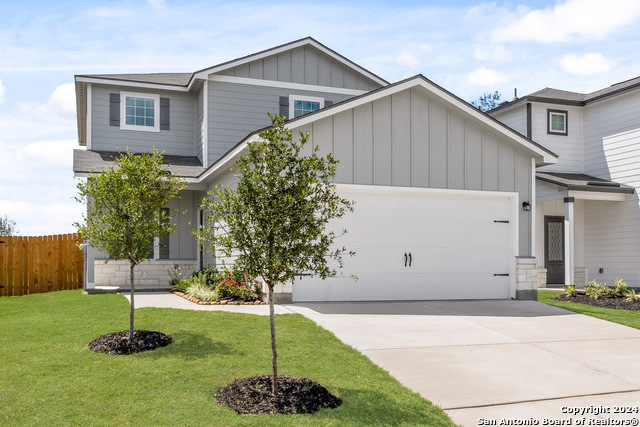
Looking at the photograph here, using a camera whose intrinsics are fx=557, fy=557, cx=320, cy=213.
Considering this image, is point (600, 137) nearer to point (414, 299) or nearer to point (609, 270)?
point (609, 270)

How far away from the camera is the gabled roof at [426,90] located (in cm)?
1045

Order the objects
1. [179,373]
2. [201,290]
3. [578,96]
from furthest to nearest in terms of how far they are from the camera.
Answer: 1. [578,96]
2. [201,290]
3. [179,373]

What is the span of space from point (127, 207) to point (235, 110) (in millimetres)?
9192

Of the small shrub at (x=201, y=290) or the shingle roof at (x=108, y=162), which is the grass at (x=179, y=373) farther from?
the shingle roof at (x=108, y=162)

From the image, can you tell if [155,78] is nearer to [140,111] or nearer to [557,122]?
[140,111]

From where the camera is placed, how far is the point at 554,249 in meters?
17.4

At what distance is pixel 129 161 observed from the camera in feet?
23.9

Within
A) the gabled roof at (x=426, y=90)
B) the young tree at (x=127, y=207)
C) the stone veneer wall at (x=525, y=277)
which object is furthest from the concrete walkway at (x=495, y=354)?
the gabled roof at (x=426, y=90)

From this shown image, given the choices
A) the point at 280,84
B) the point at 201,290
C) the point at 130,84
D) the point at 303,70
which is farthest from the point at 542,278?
the point at 130,84

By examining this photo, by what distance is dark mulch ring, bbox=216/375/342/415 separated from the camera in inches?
190

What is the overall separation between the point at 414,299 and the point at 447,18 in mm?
5687

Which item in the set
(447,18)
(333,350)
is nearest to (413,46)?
(447,18)

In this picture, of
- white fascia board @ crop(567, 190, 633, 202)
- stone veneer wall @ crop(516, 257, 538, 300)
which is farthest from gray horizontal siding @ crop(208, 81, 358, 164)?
white fascia board @ crop(567, 190, 633, 202)

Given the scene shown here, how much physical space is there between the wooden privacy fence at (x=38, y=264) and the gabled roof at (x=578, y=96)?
14451 mm
